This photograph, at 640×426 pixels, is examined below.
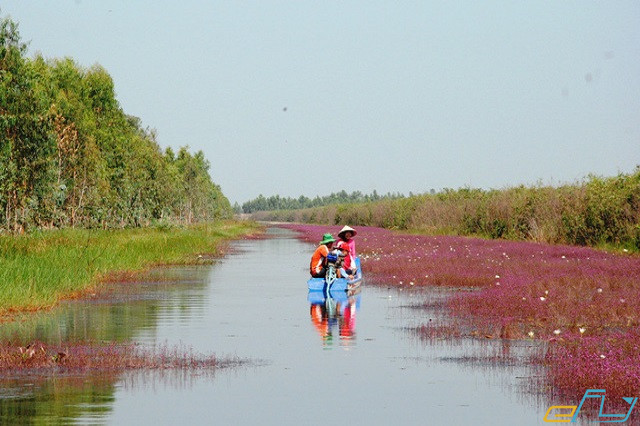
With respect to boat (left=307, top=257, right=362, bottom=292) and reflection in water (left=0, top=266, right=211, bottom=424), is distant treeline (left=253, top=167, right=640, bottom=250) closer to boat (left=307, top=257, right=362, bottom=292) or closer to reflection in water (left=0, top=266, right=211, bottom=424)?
boat (left=307, top=257, right=362, bottom=292)

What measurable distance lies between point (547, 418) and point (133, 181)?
56.3 metres

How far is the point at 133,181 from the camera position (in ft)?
209

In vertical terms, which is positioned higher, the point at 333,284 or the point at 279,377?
the point at 333,284

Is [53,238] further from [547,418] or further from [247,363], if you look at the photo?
[547,418]

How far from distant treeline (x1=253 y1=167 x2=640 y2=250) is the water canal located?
772 inches

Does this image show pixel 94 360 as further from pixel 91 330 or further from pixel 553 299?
pixel 553 299

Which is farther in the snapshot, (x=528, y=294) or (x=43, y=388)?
(x=528, y=294)

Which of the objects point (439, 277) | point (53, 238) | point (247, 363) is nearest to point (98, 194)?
point (53, 238)

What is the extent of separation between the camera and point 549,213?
150ft

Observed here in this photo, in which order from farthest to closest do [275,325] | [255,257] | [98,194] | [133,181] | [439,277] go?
[133,181] < [98,194] < [255,257] < [439,277] < [275,325]

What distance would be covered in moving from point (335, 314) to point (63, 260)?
11.1m

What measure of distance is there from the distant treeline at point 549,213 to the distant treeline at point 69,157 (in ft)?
73.0

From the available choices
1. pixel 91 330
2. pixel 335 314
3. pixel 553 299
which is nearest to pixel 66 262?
pixel 335 314

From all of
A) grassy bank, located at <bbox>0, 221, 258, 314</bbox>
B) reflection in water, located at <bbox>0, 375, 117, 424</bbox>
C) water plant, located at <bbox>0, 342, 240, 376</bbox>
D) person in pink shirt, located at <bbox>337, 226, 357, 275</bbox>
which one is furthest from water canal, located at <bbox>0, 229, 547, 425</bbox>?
person in pink shirt, located at <bbox>337, 226, 357, 275</bbox>
